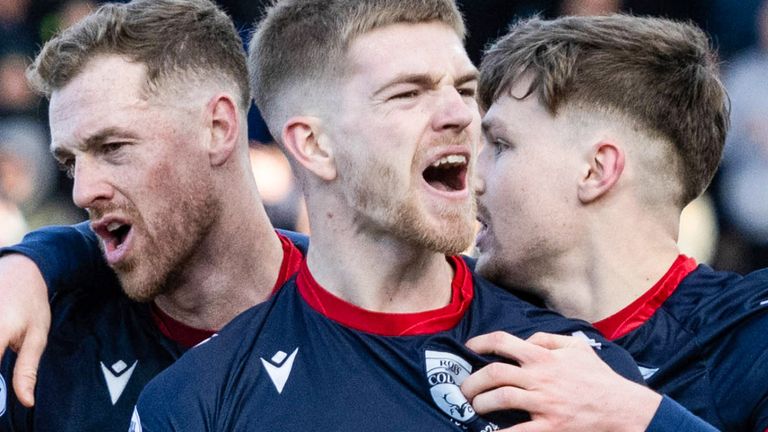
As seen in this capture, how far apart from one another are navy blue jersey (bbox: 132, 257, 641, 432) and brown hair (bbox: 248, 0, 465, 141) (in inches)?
18.5

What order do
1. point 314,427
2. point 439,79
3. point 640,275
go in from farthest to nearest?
point 640,275 < point 439,79 < point 314,427

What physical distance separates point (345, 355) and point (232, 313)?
78 cm

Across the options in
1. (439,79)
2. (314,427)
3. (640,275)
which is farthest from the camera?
(640,275)

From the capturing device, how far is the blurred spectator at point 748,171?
6.27 m

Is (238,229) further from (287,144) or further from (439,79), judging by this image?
(439,79)

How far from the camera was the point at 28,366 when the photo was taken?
2826 mm

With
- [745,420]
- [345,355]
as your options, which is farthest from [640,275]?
[345,355]

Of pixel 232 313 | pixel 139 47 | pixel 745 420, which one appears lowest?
pixel 232 313

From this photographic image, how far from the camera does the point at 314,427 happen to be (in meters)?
2.56

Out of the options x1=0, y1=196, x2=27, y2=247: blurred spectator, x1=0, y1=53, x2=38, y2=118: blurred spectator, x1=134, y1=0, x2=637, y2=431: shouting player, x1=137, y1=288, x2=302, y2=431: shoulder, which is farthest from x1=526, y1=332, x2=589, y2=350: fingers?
x1=0, y1=53, x2=38, y2=118: blurred spectator

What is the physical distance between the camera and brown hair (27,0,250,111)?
3361 millimetres

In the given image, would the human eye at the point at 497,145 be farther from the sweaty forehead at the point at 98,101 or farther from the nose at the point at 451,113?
the sweaty forehead at the point at 98,101

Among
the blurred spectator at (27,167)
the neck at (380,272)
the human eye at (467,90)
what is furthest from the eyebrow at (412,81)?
the blurred spectator at (27,167)

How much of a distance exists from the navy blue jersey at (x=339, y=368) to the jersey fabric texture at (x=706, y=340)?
1.15 ft
